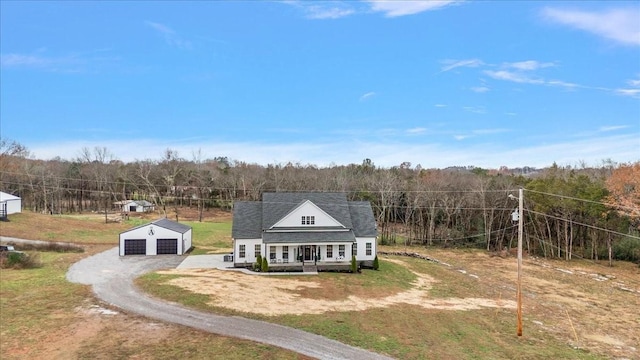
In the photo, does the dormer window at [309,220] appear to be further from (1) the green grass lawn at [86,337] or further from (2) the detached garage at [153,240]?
(1) the green grass lawn at [86,337]

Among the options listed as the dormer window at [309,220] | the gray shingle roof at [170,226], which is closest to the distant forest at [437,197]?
the dormer window at [309,220]

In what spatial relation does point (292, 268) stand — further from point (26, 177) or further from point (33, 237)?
point (26, 177)

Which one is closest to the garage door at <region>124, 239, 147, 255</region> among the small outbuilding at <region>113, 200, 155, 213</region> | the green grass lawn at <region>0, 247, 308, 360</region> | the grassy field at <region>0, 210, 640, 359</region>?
the grassy field at <region>0, 210, 640, 359</region>

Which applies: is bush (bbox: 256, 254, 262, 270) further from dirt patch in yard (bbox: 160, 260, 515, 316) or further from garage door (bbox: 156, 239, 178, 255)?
garage door (bbox: 156, 239, 178, 255)

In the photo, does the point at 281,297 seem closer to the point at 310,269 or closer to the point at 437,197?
the point at 310,269

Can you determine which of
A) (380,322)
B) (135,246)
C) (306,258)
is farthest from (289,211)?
(380,322)

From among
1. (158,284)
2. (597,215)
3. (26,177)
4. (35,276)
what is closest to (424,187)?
(597,215)
